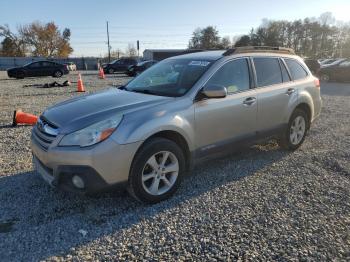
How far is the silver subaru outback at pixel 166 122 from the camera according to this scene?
3.51 m

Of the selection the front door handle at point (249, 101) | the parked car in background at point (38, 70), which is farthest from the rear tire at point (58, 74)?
the front door handle at point (249, 101)

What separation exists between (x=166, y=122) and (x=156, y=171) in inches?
23.2

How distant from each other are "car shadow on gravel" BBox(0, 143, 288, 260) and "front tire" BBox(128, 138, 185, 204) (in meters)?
0.15

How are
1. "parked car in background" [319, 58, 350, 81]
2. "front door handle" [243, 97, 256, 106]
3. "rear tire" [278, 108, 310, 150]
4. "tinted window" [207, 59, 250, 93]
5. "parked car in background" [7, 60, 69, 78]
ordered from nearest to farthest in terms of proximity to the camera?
"tinted window" [207, 59, 250, 93] < "front door handle" [243, 97, 256, 106] < "rear tire" [278, 108, 310, 150] < "parked car in background" [319, 58, 350, 81] < "parked car in background" [7, 60, 69, 78]

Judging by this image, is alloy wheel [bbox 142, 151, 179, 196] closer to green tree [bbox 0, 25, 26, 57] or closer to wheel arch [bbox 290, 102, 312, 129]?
wheel arch [bbox 290, 102, 312, 129]

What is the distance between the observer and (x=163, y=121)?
151 inches

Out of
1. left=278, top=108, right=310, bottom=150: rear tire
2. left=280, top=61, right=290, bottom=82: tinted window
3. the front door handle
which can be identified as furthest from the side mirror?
left=278, top=108, right=310, bottom=150: rear tire

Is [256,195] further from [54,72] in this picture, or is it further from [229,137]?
[54,72]

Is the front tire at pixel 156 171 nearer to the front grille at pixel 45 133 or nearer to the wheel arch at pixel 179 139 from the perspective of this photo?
the wheel arch at pixel 179 139

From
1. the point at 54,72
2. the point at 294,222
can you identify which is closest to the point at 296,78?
the point at 294,222

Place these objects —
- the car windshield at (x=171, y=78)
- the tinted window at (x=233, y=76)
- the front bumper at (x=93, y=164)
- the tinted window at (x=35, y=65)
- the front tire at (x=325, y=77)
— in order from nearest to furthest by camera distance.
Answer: the front bumper at (x=93, y=164), the car windshield at (x=171, y=78), the tinted window at (x=233, y=76), the front tire at (x=325, y=77), the tinted window at (x=35, y=65)

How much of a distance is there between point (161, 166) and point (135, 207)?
558 mm

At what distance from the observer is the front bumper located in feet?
11.3

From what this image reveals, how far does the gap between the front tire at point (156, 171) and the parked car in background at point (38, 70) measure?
82.6ft
